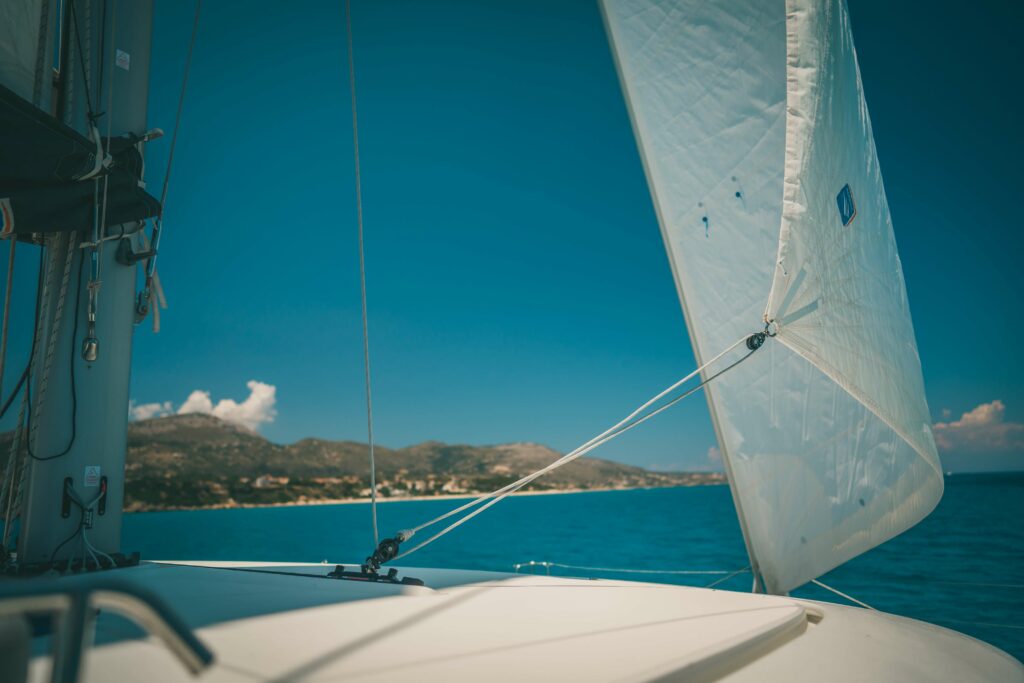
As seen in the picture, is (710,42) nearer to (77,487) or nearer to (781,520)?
(781,520)

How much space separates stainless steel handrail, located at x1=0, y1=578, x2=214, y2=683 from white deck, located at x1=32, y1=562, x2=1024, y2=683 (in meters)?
0.72

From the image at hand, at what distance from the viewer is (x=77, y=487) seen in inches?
130

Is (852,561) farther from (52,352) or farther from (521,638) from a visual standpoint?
(52,352)

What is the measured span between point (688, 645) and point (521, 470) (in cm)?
11121

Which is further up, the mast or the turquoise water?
the mast

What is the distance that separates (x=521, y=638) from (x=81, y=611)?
1.41 meters

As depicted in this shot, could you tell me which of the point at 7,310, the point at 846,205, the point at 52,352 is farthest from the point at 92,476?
the point at 846,205

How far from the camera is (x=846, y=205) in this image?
135 inches

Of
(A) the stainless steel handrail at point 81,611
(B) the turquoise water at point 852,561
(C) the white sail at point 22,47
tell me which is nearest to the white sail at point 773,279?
(B) the turquoise water at point 852,561

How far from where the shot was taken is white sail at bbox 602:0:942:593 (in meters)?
3.30

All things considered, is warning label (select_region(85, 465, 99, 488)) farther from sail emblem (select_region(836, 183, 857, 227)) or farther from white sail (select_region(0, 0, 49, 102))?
sail emblem (select_region(836, 183, 857, 227))

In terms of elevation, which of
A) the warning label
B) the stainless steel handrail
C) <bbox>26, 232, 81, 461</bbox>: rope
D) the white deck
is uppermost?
<bbox>26, 232, 81, 461</bbox>: rope

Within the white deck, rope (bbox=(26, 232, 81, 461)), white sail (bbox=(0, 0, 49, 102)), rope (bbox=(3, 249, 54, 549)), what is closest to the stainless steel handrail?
the white deck

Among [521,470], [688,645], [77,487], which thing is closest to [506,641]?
[688,645]
